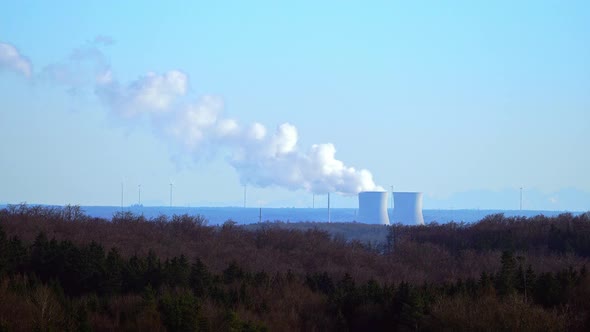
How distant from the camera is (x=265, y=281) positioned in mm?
33500

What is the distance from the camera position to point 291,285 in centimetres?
3312

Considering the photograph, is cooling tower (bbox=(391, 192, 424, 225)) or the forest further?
cooling tower (bbox=(391, 192, 424, 225))

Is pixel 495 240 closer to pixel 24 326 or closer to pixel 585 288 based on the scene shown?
pixel 585 288

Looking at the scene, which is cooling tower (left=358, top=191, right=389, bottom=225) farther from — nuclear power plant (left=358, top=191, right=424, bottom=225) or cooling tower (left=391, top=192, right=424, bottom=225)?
cooling tower (left=391, top=192, right=424, bottom=225)

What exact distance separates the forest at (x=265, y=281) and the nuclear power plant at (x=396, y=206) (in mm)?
26036

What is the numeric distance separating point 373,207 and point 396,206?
209cm

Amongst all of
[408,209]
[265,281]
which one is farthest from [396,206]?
[265,281]

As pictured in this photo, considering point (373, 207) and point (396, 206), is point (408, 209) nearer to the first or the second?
point (396, 206)

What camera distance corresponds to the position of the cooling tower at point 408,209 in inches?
3339

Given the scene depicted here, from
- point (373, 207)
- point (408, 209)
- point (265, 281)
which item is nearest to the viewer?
point (265, 281)

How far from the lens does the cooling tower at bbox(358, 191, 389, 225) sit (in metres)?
85.3

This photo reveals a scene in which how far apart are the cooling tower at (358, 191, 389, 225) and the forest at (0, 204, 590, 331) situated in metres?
26.6

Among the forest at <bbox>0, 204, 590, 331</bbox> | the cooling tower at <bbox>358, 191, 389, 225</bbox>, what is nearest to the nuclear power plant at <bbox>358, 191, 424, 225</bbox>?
the cooling tower at <bbox>358, 191, 389, 225</bbox>

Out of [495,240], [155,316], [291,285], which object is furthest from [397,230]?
[155,316]
